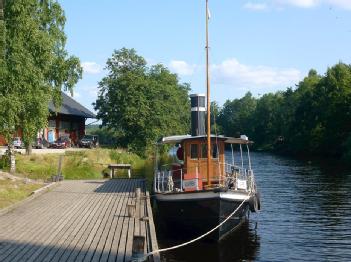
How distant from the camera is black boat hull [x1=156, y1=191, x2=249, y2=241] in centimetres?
1786

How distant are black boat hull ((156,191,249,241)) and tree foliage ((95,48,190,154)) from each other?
4314cm

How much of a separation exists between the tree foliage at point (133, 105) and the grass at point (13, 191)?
118 ft

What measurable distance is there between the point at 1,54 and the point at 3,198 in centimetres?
838

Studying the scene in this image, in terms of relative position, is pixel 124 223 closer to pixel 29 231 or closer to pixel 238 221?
pixel 29 231

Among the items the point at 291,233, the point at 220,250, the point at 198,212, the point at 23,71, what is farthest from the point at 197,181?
the point at 23,71

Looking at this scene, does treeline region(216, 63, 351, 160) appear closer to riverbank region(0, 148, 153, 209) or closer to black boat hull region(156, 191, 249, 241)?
riverbank region(0, 148, 153, 209)

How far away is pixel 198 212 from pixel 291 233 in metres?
4.76

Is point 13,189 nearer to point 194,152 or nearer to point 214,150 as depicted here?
point 194,152

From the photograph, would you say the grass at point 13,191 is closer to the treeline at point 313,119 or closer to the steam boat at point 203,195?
the steam boat at point 203,195

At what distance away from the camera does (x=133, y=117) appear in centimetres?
6247

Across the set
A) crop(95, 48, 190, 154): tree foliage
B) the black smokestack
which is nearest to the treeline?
crop(95, 48, 190, 154): tree foliage

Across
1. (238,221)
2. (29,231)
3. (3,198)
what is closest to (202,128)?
(238,221)

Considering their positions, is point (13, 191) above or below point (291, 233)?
above

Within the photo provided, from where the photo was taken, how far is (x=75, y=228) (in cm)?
1549
